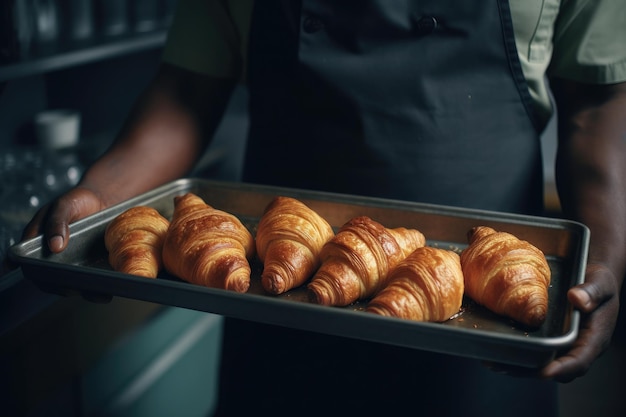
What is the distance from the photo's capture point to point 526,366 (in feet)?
2.64

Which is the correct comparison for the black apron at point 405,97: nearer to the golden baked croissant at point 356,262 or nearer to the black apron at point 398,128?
the black apron at point 398,128

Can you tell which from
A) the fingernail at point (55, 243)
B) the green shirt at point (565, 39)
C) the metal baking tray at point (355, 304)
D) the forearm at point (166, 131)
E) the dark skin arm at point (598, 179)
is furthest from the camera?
the forearm at point (166, 131)

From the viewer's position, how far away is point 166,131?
4.64 ft

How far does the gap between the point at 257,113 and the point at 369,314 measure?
0.68m

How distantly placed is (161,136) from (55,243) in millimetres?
432

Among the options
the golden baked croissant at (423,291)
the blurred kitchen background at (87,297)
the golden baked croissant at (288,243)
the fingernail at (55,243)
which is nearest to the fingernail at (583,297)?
the golden baked croissant at (423,291)

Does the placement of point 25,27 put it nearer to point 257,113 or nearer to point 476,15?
point 257,113

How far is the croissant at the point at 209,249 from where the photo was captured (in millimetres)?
964

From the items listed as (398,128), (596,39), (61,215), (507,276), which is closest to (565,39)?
(596,39)

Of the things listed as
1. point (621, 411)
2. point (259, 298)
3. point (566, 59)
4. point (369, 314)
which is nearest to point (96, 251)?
point (259, 298)

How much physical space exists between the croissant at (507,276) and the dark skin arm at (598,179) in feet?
0.21

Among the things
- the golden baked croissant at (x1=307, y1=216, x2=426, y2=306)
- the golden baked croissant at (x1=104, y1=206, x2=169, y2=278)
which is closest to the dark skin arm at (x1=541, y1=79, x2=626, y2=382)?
the golden baked croissant at (x1=307, y1=216, x2=426, y2=306)

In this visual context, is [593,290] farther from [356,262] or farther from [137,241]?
[137,241]

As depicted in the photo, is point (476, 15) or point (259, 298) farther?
point (476, 15)
